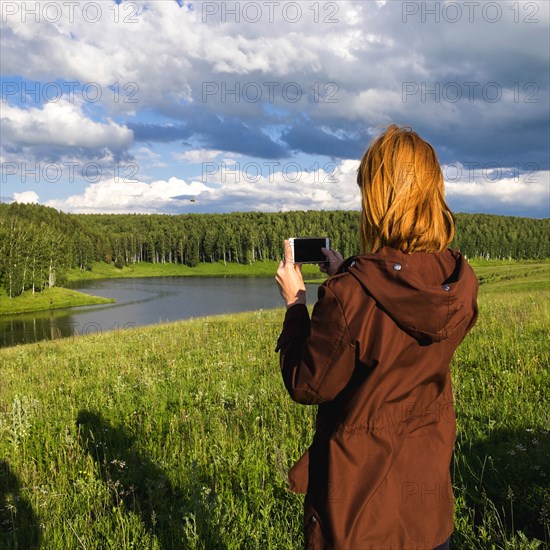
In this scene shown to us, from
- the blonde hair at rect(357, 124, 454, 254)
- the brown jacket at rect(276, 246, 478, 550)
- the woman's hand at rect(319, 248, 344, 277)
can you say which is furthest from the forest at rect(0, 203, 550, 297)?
the brown jacket at rect(276, 246, 478, 550)

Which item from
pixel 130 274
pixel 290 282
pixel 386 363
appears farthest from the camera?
pixel 130 274

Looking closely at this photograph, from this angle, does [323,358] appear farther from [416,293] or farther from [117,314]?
[117,314]

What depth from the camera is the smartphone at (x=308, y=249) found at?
2836 mm

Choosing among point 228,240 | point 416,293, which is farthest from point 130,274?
point 416,293

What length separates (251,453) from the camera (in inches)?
211

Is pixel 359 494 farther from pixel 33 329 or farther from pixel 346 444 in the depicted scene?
pixel 33 329

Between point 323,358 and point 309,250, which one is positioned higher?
point 309,250

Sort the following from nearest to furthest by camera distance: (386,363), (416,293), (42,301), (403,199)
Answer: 1. (416,293)
2. (386,363)
3. (403,199)
4. (42,301)

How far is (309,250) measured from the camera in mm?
2916

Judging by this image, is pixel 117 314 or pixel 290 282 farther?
pixel 117 314

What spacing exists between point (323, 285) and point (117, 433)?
5.51 m

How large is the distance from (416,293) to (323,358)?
50cm

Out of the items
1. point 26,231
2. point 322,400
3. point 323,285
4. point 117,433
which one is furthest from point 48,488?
point 26,231

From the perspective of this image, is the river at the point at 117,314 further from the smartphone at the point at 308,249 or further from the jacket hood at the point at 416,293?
the jacket hood at the point at 416,293
